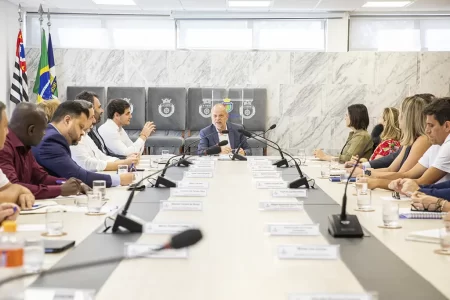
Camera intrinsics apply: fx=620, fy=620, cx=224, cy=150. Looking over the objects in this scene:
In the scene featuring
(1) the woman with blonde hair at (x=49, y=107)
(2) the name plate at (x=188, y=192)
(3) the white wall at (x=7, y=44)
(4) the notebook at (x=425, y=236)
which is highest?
(3) the white wall at (x=7, y=44)

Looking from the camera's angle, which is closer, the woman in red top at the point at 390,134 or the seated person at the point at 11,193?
the seated person at the point at 11,193

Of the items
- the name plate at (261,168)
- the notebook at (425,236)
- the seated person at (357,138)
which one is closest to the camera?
the notebook at (425,236)

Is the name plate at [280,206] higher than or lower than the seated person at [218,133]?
lower

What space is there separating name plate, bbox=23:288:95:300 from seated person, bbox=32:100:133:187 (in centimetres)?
238

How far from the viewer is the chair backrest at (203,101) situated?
949cm

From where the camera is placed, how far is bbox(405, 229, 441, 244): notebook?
229 centimetres

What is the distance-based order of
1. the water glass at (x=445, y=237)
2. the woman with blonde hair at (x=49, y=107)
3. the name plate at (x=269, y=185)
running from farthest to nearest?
the woman with blonde hair at (x=49, y=107)
the name plate at (x=269, y=185)
the water glass at (x=445, y=237)

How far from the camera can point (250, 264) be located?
6.44ft

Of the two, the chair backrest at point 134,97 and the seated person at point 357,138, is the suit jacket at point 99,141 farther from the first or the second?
the chair backrest at point 134,97

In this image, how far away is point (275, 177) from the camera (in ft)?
14.8

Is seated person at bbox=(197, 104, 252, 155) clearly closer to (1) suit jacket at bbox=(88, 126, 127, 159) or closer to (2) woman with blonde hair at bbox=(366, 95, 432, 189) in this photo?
(1) suit jacket at bbox=(88, 126, 127, 159)

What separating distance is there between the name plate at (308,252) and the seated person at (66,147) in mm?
2077

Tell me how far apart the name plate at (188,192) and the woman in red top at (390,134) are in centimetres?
274

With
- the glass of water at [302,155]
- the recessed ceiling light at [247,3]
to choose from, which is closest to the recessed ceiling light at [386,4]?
the recessed ceiling light at [247,3]
